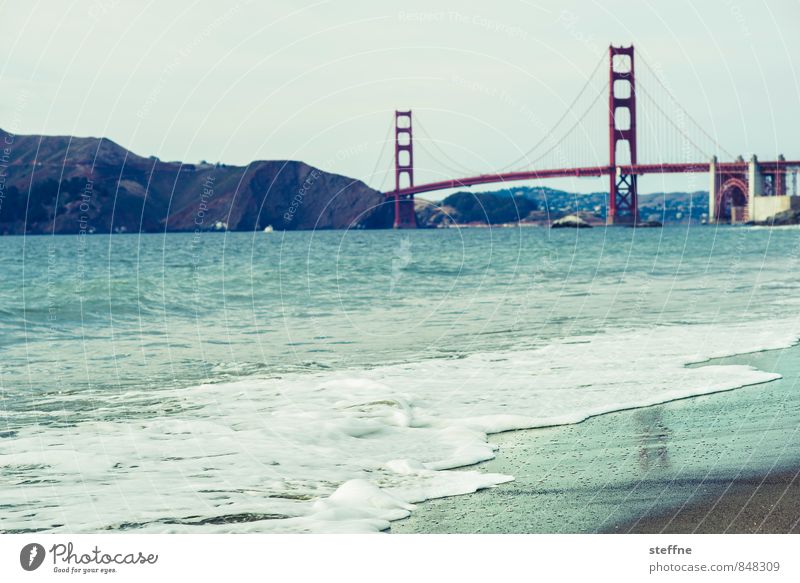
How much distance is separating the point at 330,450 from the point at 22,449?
1966 millimetres

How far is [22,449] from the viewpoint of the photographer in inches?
239

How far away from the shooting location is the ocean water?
4938mm

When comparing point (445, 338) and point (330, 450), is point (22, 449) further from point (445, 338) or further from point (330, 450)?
point (445, 338)

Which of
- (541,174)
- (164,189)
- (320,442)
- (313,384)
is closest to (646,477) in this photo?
(320,442)

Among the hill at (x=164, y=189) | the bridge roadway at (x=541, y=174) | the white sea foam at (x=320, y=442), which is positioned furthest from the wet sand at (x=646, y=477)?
the hill at (x=164, y=189)

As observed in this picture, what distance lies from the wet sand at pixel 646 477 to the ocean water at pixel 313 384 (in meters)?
0.24

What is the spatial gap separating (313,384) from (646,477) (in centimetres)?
403

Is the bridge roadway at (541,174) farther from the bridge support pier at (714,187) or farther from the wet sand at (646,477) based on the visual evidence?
the wet sand at (646,477)

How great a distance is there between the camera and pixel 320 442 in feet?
20.1

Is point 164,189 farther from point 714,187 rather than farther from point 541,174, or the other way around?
point 714,187

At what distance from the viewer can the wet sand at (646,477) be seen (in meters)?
4.30

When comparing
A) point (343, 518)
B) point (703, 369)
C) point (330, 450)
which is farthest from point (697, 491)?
point (703, 369)

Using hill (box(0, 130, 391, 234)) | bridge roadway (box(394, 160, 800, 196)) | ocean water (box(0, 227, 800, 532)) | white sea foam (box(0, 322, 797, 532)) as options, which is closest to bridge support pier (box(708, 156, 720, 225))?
bridge roadway (box(394, 160, 800, 196))
